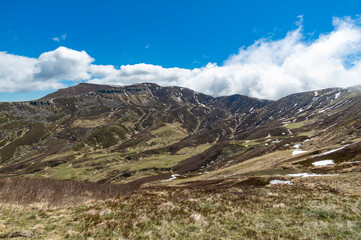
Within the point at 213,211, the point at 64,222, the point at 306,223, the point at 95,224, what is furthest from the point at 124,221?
the point at 306,223

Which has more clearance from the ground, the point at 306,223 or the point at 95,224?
the point at 95,224

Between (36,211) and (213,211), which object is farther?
(36,211)

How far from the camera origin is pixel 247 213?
65.1ft

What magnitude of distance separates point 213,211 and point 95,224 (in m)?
11.5

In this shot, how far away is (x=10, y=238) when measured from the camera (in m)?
13.9

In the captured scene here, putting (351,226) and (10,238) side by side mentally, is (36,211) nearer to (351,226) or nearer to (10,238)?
(10,238)

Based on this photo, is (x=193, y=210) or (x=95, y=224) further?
(x=193, y=210)

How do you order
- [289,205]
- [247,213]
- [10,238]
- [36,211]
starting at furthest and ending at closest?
[36,211] < [289,205] < [247,213] < [10,238]

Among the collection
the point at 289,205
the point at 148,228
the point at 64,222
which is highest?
the point at 64,222

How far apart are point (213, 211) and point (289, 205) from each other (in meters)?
8.25

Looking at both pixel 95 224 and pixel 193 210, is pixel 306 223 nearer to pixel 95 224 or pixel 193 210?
pixel 193 210

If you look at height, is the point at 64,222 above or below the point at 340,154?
above

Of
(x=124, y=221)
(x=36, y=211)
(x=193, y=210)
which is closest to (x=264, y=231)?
(x=193, y=210)

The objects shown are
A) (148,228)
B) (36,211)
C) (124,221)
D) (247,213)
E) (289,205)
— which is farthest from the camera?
(36,211)
